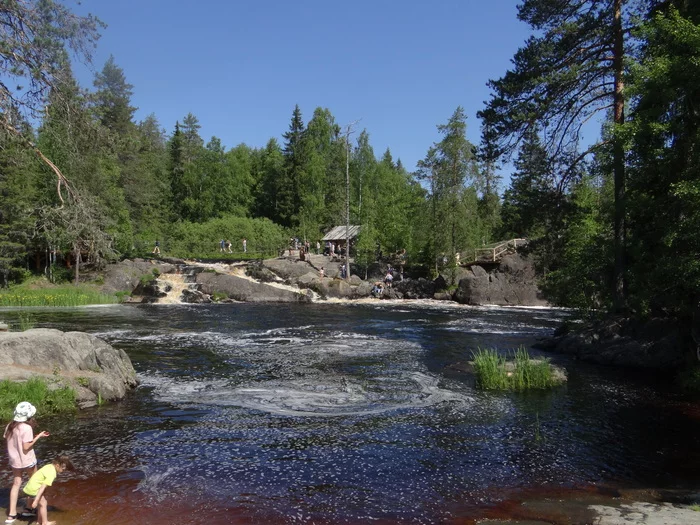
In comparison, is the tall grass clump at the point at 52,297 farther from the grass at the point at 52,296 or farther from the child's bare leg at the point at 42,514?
the child's bare leg at the point at 42,514

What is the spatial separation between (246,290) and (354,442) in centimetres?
3330

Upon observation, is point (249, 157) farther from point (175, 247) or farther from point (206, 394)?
point (206, 394)

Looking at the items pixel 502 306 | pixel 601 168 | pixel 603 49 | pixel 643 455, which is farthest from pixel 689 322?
pixel 502 306

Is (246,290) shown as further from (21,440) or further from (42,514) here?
(42,514)

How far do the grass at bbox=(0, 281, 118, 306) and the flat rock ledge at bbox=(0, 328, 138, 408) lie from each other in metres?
24.6

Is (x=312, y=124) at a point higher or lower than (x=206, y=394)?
higher

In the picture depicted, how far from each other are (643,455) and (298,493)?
628 centimetres

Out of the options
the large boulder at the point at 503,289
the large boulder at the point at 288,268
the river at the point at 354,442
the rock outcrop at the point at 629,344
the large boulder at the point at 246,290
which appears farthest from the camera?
the large boulder at the point at 288,268

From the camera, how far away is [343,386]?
1471 cm

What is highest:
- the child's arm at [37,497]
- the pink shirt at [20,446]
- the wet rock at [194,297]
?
the wet rock at [194,297]

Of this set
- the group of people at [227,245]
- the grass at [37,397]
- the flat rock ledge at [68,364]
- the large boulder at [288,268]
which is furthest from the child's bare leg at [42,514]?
the group of people at [227,245]

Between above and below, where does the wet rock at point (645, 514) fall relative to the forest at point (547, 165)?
below

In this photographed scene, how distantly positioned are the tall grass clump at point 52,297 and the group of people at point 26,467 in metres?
32.5

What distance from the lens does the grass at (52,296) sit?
3638 cm
